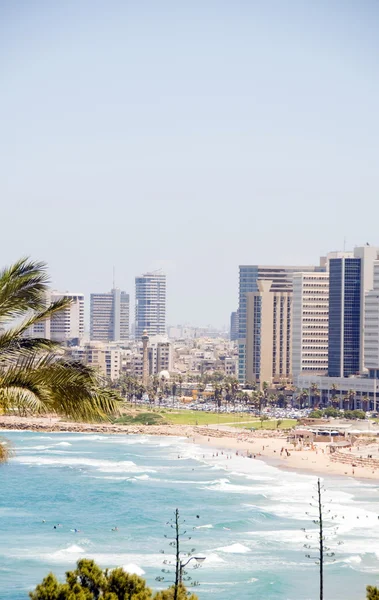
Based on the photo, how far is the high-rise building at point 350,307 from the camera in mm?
146250

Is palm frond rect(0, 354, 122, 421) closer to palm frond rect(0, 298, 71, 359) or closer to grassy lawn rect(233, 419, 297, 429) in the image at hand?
palm frond rect(0, 298, 71, 359)

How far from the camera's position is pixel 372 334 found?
5527 inches

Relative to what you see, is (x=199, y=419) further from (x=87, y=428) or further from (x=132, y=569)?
(x=132, y=569)

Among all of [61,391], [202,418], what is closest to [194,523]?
[61,391]

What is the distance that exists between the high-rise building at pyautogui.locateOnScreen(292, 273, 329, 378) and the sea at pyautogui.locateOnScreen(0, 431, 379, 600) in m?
65.5

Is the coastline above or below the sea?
above

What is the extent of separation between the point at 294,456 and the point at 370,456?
6666 millimetres

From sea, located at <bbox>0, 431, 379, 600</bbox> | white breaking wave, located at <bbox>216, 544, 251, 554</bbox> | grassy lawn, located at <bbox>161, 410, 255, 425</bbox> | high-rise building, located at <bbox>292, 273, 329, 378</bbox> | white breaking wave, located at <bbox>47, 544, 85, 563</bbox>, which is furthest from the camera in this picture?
high-rise building, located at <bbox>292, 273, 329, 378</bbox>

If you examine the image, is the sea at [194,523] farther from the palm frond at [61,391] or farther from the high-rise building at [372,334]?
the high-rise building at [372,334]

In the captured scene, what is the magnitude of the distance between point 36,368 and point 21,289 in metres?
1.05

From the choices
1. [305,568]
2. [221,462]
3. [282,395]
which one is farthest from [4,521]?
[282,395]

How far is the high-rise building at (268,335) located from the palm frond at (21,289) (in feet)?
522

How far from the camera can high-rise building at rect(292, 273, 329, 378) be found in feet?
528

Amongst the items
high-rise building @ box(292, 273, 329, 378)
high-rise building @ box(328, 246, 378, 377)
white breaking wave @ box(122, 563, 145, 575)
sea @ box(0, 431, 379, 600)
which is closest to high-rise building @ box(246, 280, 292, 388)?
high-rise building @ box(292, 273, 329, 378)
